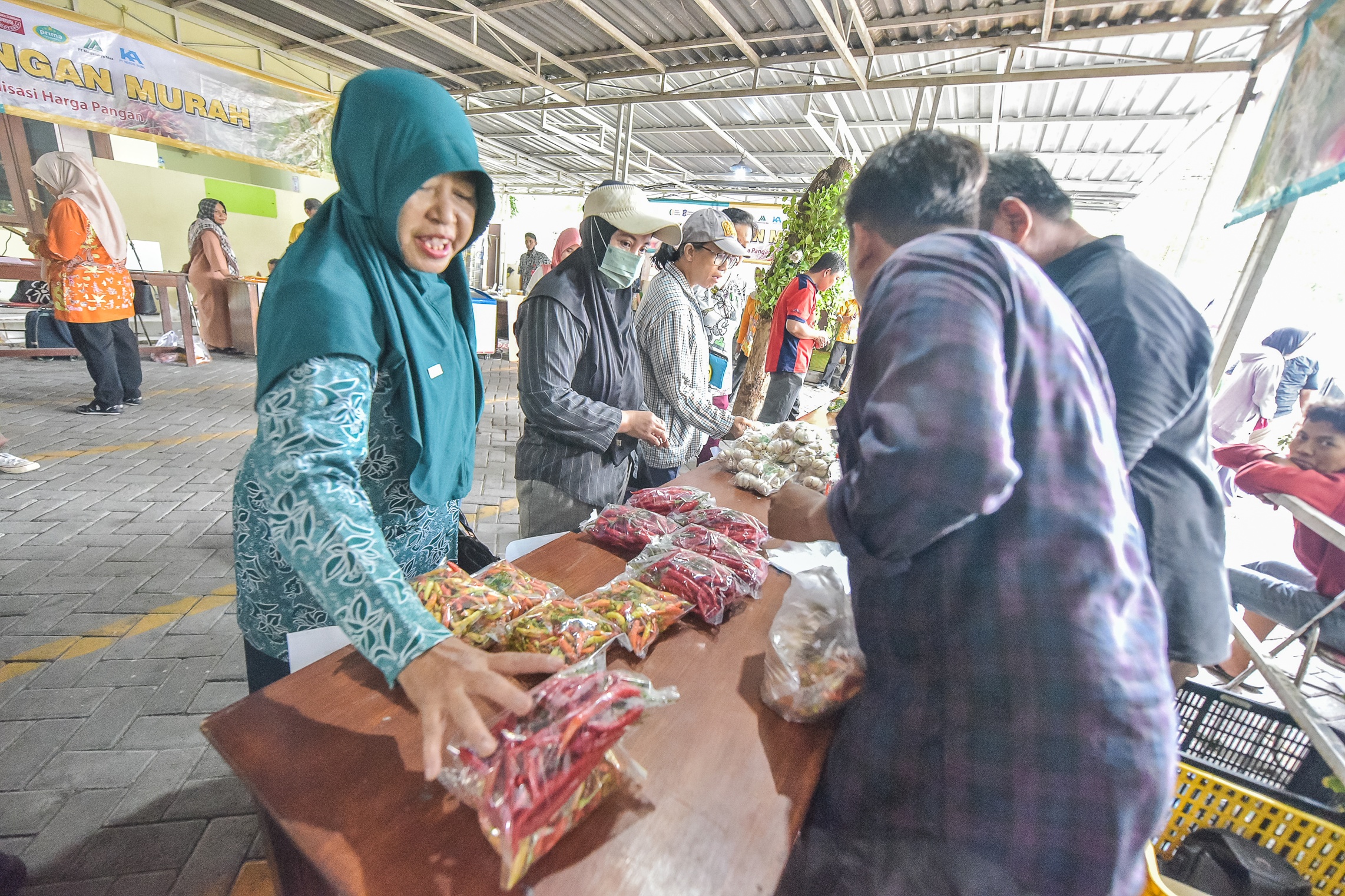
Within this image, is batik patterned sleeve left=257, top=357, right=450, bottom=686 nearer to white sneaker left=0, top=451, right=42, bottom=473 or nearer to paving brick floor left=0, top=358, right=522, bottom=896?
paving brick floor left=0, top=358, right=522, bottom=896

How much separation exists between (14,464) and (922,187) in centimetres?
560

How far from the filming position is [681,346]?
7.43 feet

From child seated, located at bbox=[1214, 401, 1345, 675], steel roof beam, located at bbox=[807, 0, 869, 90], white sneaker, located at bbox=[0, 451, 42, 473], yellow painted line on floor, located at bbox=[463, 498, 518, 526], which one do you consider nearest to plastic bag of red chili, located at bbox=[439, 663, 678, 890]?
child seated, located at bbox=[1214, 401, 1345, 675]

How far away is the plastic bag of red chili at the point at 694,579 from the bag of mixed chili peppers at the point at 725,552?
0.03 meters

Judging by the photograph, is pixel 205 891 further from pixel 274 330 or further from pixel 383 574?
pixel 274 330

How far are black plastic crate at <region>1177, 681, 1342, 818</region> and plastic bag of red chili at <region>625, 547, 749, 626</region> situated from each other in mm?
1694

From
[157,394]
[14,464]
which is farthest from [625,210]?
[157,394]

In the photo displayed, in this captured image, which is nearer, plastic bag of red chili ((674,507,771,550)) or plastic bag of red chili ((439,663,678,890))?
plastic bag of red chili ((439,663,678,890))

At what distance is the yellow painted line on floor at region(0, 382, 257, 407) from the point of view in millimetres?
5178

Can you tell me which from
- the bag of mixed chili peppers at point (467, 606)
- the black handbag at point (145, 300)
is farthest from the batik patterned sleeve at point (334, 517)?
the black handbag at point (145, 300)

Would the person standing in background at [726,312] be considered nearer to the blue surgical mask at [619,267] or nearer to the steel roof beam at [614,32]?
the blue surgical mask at [619,267]

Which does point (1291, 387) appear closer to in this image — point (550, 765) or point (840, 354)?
point (840, 354)

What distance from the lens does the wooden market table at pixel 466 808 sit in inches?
29.0

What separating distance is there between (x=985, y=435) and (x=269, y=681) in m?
1.53
